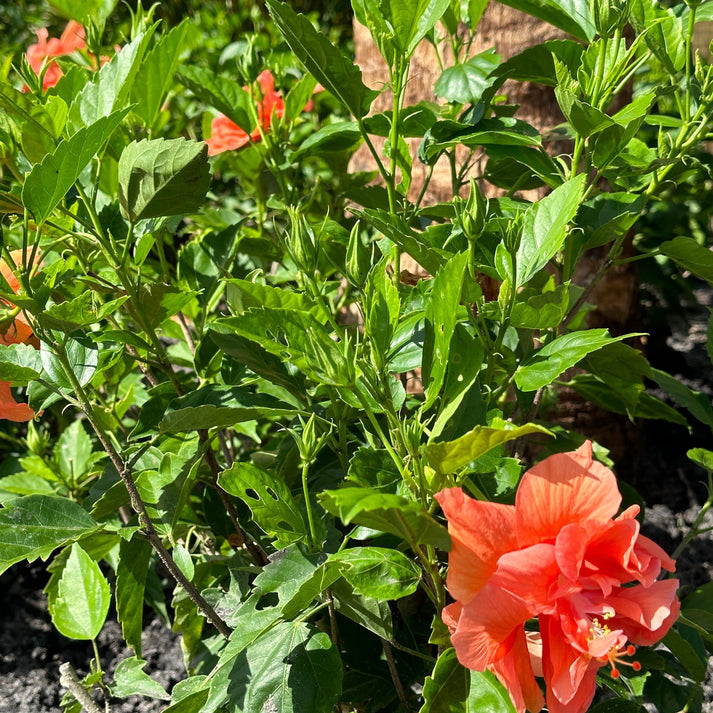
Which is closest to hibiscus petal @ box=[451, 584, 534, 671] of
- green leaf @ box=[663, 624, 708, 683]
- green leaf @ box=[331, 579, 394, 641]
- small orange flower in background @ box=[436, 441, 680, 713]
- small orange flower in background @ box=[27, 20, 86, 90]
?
small orange flower in background @ box=[436, 441, 680, 713]

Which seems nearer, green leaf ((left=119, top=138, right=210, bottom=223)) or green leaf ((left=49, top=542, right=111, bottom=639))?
green leaf ((left=119, top=138, right=210, bottom=223))

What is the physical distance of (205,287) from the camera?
125 cm

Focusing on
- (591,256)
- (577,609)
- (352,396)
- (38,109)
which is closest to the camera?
(577,609)

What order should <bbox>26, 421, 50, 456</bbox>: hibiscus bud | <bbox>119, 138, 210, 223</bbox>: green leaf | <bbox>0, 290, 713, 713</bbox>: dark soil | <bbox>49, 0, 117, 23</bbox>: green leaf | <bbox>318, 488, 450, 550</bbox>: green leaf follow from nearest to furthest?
<bbox>318, 488, 450, 550</bbox>: green leaf, <bbox>119, 138, 210, 223</bbox>: green leaf, <bbox>49, 0, 117, 23</bbox>: green leaf, <bbox>26, 421, 50, 456</bbox>: hibiscus bud, <bbox>0, 290, 713, 713</bbox>: dark soil

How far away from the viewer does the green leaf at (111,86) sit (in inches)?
36.8

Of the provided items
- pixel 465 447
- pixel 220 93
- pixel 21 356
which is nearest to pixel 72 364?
pixel 21 356

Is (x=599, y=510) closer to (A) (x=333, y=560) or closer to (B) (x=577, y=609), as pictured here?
(B) (x=577, y=609)

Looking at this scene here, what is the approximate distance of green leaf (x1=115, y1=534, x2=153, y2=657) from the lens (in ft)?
3.83

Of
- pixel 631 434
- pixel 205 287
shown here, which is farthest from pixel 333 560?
pixel 631 434

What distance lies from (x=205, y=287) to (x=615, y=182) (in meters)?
0.62

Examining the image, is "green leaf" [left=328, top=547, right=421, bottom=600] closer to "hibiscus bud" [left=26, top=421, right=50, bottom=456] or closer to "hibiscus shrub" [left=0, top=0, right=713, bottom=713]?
"hibiscus shrub" [left=0, top=0, right=713, bottom=713]

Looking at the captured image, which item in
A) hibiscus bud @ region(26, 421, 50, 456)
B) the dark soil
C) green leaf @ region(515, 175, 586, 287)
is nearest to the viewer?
green leaf @ region(515, 175, 586, 287)

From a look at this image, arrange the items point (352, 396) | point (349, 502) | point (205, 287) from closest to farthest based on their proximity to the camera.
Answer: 1. point (349, 502)
2. point (352, 396)
3. point (205, 287)

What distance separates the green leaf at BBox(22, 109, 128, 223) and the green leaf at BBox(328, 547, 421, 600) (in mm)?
452
